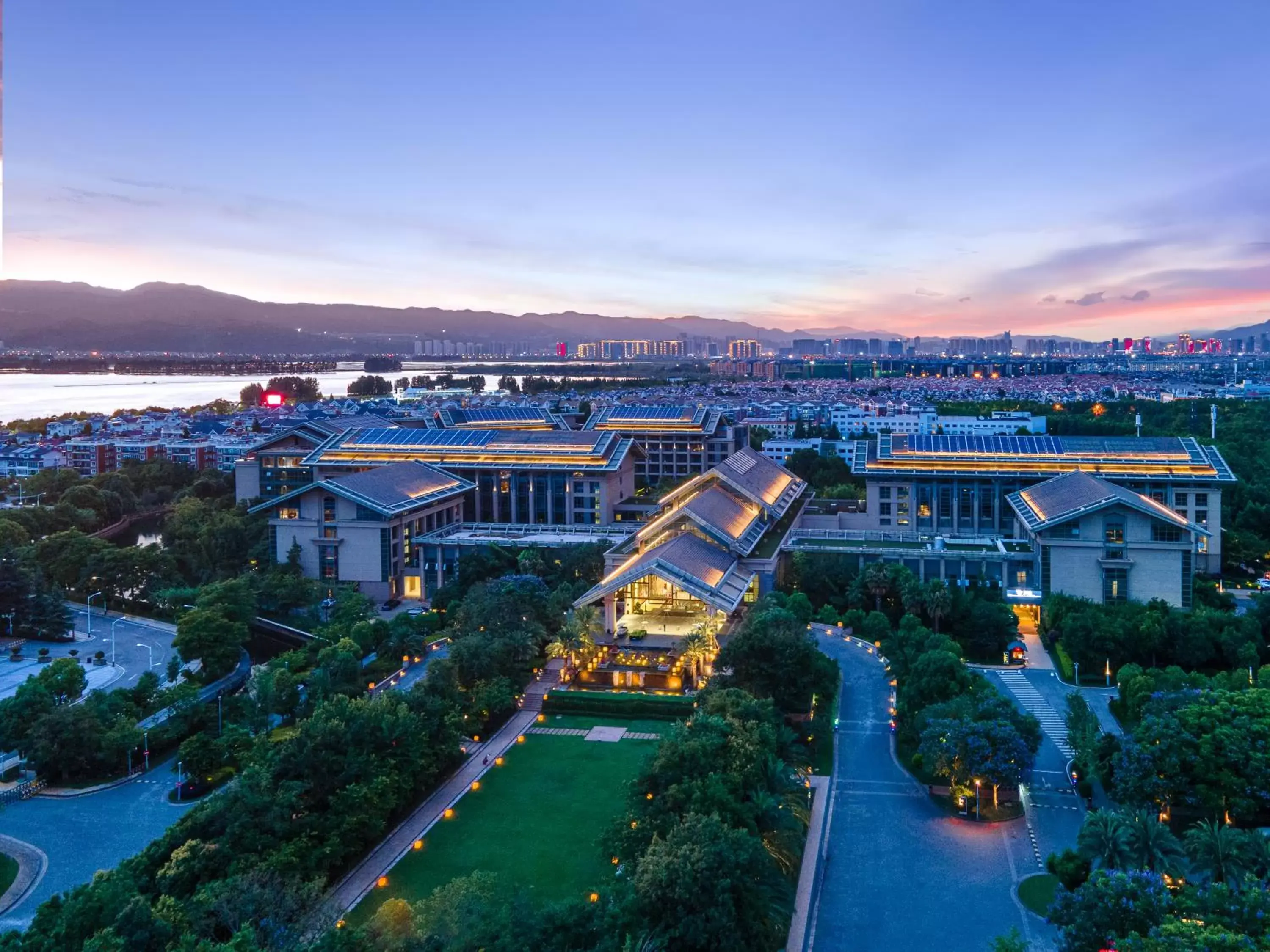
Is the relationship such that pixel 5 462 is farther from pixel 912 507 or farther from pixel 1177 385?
pixel 1177 385

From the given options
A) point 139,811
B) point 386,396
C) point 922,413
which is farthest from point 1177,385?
point 139,811

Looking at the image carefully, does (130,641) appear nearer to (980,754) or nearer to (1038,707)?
(980,754)

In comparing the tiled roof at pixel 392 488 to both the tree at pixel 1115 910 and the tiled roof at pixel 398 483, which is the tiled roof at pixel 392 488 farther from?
the tree at pixel 1115 910

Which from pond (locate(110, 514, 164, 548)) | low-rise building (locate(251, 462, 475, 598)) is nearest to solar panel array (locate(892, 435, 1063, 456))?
low-rise building (locate(251, 462, 475, 598))

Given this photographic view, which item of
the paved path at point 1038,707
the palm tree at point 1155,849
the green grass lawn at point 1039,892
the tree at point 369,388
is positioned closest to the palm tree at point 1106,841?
the palm tree at point 1155,849

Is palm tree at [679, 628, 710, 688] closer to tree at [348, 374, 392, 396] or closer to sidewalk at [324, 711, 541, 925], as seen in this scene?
sidewalk at [324, 711, 541, 925]

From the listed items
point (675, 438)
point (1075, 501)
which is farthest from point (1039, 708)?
point (675, 438)
